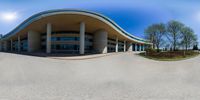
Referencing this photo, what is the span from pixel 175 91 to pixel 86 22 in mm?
24774

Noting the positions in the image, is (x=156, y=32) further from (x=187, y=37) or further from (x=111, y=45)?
(x=111, y=45)

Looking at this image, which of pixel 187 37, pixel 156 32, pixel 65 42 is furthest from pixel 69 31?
pixel 187 37

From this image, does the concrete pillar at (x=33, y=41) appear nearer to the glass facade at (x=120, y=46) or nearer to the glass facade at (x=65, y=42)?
the glass facade at (x=65, y=42)

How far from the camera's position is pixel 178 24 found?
1607 inches

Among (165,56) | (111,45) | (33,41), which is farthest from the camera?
(111,45)

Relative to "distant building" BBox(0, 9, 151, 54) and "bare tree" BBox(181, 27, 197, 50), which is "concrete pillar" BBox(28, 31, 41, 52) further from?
"bare tree" BBox(181, 27, 197, 50)

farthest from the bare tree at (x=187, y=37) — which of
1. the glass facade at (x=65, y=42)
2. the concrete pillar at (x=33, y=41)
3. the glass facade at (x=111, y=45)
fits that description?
the concrete pillar at (x=33, y=41)

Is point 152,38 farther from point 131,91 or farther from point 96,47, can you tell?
point 131,91

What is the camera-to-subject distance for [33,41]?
3762 centimetres

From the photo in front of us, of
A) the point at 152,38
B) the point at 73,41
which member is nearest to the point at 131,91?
the point at 73,41

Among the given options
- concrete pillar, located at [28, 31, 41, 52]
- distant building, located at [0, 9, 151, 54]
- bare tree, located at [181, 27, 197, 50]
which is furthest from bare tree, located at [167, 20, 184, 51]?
concrete pillar, located at [28, 31, 41, 52]

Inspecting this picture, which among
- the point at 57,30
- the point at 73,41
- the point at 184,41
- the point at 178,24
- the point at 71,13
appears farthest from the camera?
the point at 184,41

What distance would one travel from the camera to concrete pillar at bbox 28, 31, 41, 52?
36875mm

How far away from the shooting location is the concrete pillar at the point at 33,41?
121 feet
